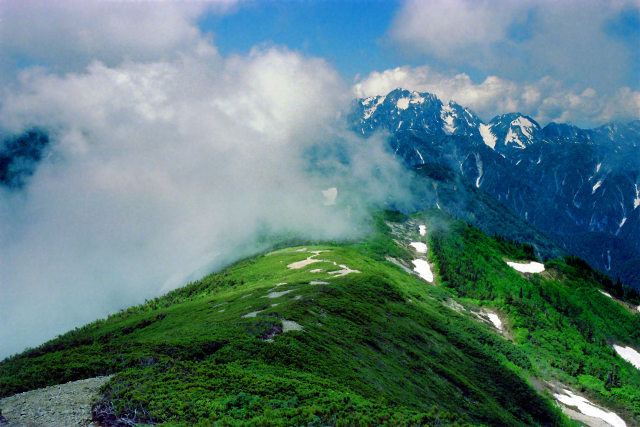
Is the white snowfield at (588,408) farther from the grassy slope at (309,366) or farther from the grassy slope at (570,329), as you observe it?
the grassy slope at (309,366)

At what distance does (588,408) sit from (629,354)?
8519 centimetres

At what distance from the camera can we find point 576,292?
190500 millimetres

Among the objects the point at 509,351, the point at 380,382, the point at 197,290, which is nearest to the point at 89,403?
the point at 380,382

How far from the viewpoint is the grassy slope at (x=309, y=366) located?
29766 millimetres

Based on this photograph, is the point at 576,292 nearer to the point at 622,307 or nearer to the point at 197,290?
the point at 622,307

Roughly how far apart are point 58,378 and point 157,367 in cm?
1161

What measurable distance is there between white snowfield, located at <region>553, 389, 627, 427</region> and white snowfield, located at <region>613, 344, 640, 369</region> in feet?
249

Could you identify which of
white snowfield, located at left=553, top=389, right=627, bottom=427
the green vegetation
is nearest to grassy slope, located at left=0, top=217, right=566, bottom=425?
the green vegetation

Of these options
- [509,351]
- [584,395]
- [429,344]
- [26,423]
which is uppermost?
[26,423]

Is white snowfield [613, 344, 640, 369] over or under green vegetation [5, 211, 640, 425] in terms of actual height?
under

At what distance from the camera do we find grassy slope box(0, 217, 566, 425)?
2977 cm

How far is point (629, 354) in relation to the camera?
517 feet

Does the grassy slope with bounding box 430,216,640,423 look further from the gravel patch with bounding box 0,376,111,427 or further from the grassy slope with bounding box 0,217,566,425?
the gravel patch with bounding box 0,376,111,427

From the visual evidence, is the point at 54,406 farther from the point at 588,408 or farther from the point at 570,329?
the point at 570,329
